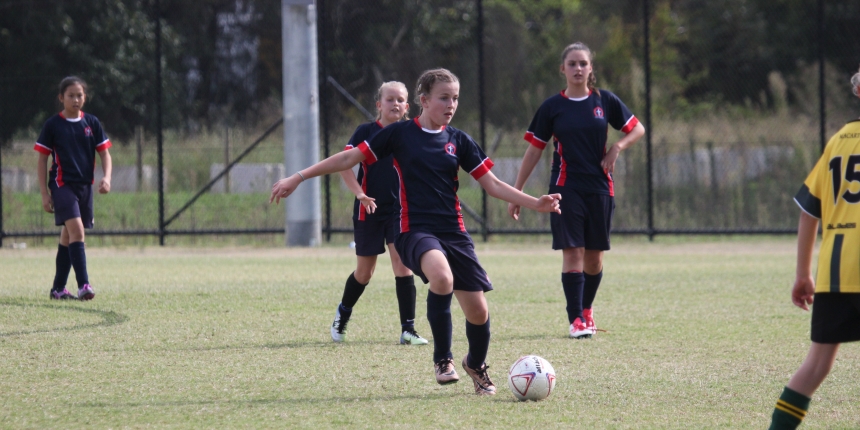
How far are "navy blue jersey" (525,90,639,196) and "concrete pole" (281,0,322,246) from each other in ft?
21.9

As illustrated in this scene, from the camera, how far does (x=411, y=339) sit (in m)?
5.88

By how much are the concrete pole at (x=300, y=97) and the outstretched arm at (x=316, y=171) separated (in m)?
8.13

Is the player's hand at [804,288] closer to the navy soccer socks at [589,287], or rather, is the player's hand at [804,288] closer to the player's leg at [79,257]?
the navy soccer socks at [589,287]

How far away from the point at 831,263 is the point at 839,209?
19 cm

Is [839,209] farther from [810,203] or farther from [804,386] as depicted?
[804,386]

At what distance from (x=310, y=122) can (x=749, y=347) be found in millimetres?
8179

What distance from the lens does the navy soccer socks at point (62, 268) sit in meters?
7.79

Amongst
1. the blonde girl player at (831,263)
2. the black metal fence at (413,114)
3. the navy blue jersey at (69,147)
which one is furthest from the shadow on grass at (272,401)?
the black metal fence at (413,114)

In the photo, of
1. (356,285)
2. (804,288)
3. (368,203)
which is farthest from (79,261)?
(804,288)

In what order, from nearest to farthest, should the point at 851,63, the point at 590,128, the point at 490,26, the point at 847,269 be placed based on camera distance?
the point at 847,269
the point at 590,128
the point at 851,63
the point at 490,26

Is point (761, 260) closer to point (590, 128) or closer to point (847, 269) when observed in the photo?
point (590, 128)

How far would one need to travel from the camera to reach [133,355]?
5.41 m

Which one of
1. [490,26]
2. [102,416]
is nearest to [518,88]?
[490,26]

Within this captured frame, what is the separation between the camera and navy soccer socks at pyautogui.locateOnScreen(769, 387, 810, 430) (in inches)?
129
